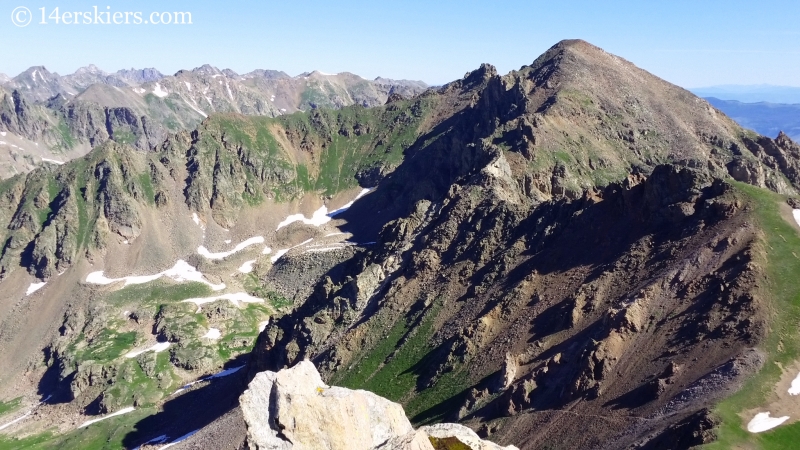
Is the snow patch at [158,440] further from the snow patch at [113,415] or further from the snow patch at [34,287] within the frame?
the snow patch at [34,287]

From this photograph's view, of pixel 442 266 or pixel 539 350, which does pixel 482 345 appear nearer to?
pixel 539 350

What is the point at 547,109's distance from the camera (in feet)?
525

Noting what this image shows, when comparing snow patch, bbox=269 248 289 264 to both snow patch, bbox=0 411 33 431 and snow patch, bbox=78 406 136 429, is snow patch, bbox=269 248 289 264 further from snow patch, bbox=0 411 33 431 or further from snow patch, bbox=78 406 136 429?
snow patch, bbox=0 411 33 431

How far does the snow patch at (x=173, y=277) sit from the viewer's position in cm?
17638

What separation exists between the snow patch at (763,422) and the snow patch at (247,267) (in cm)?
16128

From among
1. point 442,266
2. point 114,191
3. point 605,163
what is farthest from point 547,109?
point 114,191

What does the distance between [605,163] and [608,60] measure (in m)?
62.8

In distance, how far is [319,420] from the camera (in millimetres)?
32312

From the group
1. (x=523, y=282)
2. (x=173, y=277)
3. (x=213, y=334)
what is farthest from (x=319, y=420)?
(x=173, y=277)

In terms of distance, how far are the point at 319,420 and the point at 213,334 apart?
133810 mm

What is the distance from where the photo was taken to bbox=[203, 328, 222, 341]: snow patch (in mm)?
154887

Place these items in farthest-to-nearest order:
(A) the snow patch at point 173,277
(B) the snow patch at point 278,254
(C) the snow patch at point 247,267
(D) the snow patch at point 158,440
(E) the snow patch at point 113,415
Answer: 1. (B) the snow patch at point 278,254
2. (C) the snow patch at point 247,267
3. (A) the snow patch at point 173,277
4. (E) the snow patch at point 113,415
5. (D) the snow patch at point 158,440

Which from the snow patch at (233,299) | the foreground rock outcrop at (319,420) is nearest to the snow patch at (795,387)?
the foreground rock outcrop at (319,420)

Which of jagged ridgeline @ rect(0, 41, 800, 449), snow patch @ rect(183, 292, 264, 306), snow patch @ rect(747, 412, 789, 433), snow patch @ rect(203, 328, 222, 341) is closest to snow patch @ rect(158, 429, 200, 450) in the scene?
jagged ridgeline @ rect(0, 41, 800, 449)
